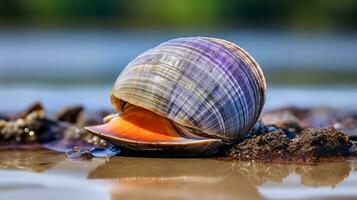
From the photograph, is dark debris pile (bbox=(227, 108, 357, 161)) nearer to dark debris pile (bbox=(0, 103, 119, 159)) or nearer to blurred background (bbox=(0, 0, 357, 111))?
dark debris pile (bbox=(0, 103, 119, 159))

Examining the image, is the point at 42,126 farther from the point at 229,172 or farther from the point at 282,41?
Answer: the point at 282,41

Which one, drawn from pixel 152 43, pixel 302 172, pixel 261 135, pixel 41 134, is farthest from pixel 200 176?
pixel 152 43

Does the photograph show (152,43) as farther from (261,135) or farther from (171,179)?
(171,179)

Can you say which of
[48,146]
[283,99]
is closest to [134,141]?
[48,146]

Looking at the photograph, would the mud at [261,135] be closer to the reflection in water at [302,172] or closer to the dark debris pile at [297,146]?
the dark debris pile at [297,146]

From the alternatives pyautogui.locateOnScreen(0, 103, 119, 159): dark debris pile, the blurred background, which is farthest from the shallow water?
the blurred background

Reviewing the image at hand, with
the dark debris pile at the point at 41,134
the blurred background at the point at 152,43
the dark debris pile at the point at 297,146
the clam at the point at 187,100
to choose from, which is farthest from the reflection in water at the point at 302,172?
the blurred background at the point at 152,43
